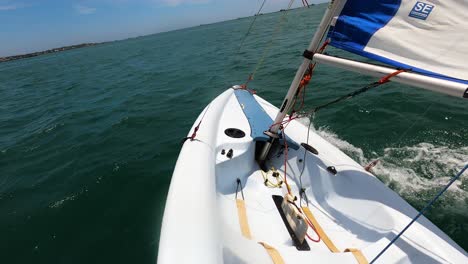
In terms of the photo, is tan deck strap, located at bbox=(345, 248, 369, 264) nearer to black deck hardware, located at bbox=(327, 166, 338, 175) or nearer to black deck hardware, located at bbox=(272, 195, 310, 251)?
black deck hardware, located at bbox=(272, 195, 310, 251)

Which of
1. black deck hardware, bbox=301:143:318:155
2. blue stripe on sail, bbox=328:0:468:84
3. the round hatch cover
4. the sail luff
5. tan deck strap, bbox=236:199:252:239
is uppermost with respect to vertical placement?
blue stripe on sail, bbox=328:0:468:84

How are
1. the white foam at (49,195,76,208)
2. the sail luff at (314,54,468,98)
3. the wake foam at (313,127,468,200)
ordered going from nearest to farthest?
the sail luff at (314,54,468,98) < the wake foam at (313,127,468,200) < the white foam at (49,195,76,208)

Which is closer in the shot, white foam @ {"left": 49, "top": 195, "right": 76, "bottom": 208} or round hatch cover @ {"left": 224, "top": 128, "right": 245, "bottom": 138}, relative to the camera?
round hatch cover @ {"left": 224, "top": 128, "right": 245, "bottom": 138}

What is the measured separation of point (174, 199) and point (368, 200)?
216 cm

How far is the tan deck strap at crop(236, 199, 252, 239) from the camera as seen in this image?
2.82 m

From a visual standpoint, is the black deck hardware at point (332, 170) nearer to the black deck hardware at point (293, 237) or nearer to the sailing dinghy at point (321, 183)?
the sailing dinghy at point (321, 183)

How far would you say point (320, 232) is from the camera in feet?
9.71

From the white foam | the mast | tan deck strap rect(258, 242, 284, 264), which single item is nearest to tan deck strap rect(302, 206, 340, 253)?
tan deck strap rect(258, 242, 284, 264)

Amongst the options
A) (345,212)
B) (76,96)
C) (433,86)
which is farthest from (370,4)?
(76,96)

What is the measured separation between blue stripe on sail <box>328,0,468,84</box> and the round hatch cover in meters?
2.02

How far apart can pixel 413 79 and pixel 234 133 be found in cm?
263

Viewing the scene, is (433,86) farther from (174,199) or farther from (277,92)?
(277,92)

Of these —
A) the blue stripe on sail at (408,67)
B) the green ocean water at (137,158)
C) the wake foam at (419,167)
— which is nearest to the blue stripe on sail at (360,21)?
the blue stripe on sail at (408,67)

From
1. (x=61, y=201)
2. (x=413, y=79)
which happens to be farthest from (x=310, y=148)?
(x=61, y=201)
